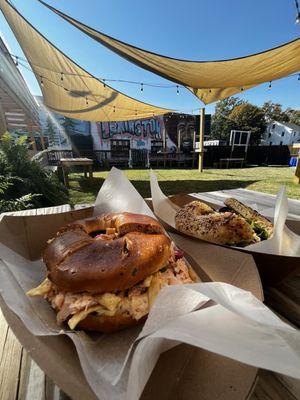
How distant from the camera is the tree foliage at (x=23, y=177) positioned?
11.7 ft

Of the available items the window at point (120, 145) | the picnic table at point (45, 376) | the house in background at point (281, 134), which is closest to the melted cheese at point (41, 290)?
the picnic table at point (45, 376)

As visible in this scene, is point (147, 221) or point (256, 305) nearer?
point (256, 305)

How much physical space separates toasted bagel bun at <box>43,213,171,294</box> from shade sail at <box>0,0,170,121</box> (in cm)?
459

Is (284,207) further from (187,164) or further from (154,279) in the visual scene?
(187,164)

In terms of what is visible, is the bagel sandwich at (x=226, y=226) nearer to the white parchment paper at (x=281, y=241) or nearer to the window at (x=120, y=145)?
the white parchment paper at (x=281, y=241)

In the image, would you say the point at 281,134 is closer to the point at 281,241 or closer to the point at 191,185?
the point at 191,185

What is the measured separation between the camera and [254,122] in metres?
30.4

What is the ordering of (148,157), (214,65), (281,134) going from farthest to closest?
1. (281,134)
2. (148,157)
3. (214,65)

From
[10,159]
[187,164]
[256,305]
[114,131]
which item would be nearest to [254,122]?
[187,164]

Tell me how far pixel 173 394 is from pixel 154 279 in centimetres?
33

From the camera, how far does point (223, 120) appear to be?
3284 cm

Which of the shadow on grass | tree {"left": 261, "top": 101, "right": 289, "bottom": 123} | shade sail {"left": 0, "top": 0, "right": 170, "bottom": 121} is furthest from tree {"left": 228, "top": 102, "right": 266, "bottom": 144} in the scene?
the shadow on grass

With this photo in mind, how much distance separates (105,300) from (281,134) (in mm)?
38015

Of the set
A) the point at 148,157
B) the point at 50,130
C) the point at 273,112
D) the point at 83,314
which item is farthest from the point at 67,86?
the point at 273,112
